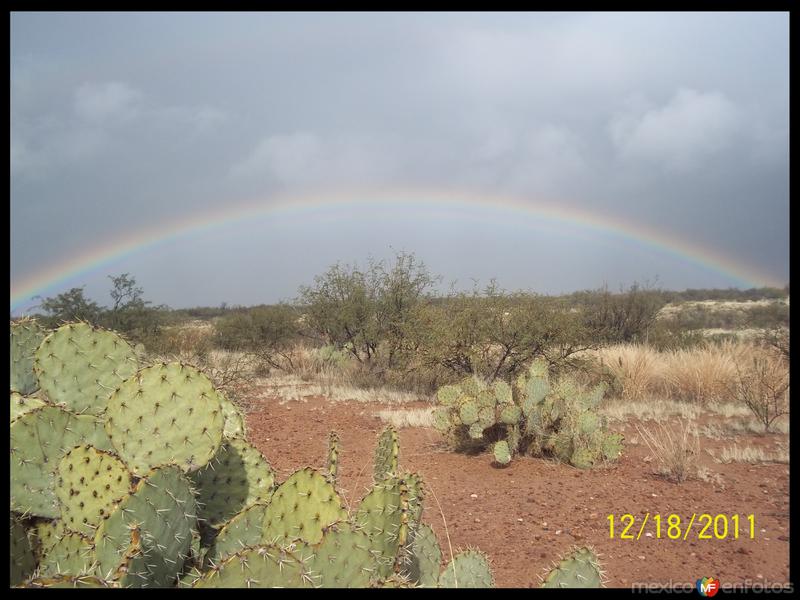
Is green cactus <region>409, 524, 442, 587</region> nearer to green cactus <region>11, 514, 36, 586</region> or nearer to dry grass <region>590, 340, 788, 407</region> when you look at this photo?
green cactus <region>11, 514, 36, 586</region>

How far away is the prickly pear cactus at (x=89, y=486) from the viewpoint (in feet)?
8.48

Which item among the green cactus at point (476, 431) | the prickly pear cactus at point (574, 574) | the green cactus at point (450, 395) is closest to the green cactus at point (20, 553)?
the prickly pear cactus at point (574, 574)

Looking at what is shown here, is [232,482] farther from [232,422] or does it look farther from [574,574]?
[574,574]

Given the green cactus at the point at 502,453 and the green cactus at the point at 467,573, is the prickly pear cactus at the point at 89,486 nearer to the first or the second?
the green cactus at the point at 467,573

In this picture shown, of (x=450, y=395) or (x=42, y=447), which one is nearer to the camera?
(x=42, y=447)

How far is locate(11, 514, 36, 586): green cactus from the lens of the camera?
266cm

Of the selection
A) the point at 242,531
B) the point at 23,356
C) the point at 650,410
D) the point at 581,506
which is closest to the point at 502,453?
the point at 581,506

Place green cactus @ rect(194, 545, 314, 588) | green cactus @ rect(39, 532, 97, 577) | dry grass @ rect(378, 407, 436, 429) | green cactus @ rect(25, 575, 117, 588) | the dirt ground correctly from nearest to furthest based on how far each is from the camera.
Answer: green cactus @ rect(25, 575, 117, 588) → green cactus @ rect(194, 545, 314, 588) → green cactus @ rect(39, 532, 97, 577) → the dirt ground → dry grass @ rect(378, 407, 436, 429)

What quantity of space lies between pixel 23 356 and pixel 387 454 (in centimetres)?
235

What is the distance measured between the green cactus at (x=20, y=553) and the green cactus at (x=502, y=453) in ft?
19.0

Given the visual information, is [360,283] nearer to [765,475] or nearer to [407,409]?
[407,409]

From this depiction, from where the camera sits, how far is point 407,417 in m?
11.2

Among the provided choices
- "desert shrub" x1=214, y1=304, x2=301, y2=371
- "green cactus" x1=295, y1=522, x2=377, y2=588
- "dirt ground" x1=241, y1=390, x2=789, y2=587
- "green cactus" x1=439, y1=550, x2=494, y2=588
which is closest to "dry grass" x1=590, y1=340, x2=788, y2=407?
"dirt ground" x1=241, y1=390, x2=789, y2=587

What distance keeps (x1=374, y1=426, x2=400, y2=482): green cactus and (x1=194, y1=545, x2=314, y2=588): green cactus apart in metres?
1.57
